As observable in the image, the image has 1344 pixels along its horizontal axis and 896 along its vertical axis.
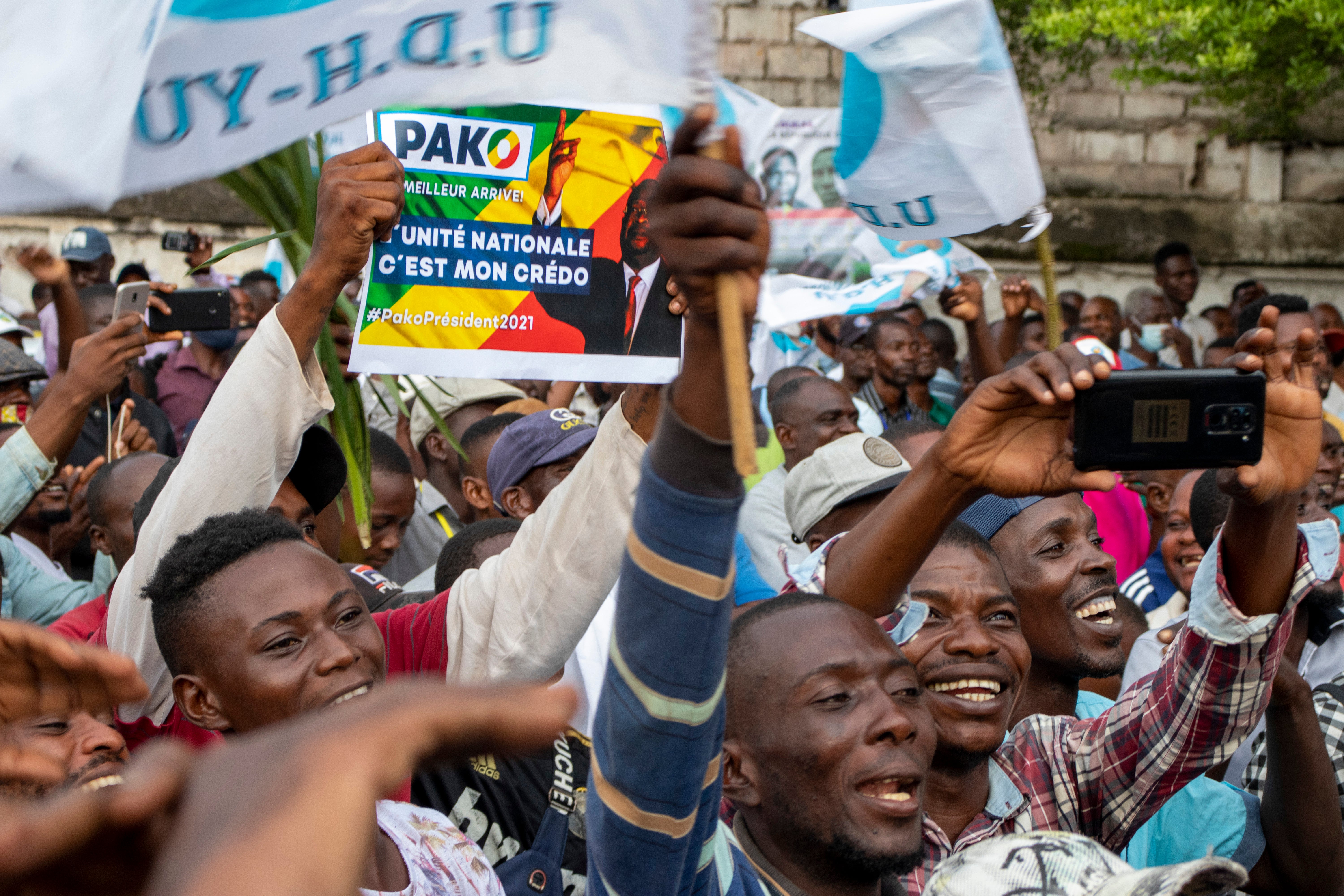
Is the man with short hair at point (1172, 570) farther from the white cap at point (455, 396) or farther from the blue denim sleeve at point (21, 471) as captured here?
the blue denim sleeve at point (21, 471)

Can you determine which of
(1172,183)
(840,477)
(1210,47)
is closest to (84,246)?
(840,477)

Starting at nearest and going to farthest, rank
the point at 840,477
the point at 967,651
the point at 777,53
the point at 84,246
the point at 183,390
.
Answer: the point at 967,651, the point at 840,477, the point at 183,390, the point at 84,246, the point at 777,53

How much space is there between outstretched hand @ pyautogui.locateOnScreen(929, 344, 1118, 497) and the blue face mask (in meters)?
5.24

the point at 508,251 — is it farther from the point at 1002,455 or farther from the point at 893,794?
the point at 893,794

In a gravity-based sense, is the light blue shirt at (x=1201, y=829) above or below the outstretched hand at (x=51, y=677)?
below

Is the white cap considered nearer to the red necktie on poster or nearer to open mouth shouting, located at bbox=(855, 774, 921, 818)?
the red necktie on poster

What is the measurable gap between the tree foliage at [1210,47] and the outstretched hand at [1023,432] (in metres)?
6.95

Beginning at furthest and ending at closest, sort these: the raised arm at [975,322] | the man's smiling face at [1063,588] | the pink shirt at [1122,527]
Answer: the raised arm at [975,322], the pink shirt at [1122,527], the man's smiling face at [1063,588]

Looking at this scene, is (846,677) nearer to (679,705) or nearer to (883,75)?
(679,705)

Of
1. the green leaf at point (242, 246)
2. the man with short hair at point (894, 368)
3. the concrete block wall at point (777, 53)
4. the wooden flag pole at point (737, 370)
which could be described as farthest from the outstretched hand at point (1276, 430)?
the concrete block wall at point (777, 53)

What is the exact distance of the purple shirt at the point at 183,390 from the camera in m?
6.43

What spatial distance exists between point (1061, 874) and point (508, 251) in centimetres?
167

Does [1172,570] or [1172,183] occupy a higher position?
[1172,570]

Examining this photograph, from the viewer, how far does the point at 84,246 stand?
740 cm
